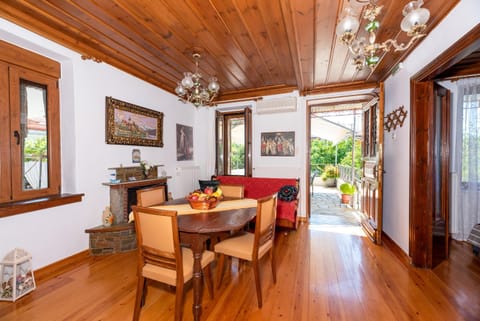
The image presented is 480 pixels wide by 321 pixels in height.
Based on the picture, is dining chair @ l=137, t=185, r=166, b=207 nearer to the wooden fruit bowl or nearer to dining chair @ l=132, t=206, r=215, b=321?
the wooden fruit bowl

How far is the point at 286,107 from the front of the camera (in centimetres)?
439

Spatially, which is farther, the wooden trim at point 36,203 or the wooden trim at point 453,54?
the wooden trim at point 36,203

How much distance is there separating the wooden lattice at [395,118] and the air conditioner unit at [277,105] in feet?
5.41

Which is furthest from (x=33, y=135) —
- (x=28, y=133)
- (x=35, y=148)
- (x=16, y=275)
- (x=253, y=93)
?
(x=253, y=93)

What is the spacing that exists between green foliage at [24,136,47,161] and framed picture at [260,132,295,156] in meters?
3.55

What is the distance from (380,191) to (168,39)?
3468mm

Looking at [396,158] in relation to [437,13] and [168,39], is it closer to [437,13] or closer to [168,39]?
[437,13]

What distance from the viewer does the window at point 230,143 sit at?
16.6ft

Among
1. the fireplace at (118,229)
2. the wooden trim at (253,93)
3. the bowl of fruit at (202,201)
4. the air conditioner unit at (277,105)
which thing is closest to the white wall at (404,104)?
the air conditioner unit at (277,105)

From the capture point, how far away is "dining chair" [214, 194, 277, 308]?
5.99ft

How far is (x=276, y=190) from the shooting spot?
4000 millimetres

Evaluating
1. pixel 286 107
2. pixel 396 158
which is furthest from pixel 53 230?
pixel 396 158

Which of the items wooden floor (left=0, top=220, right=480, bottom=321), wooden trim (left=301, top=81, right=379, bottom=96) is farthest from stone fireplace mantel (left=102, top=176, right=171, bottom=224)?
wooden trim (left=301, top=81, right=379, bottom=96)

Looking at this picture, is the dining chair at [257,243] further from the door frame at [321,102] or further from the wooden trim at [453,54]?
the door frame at [321,102]
